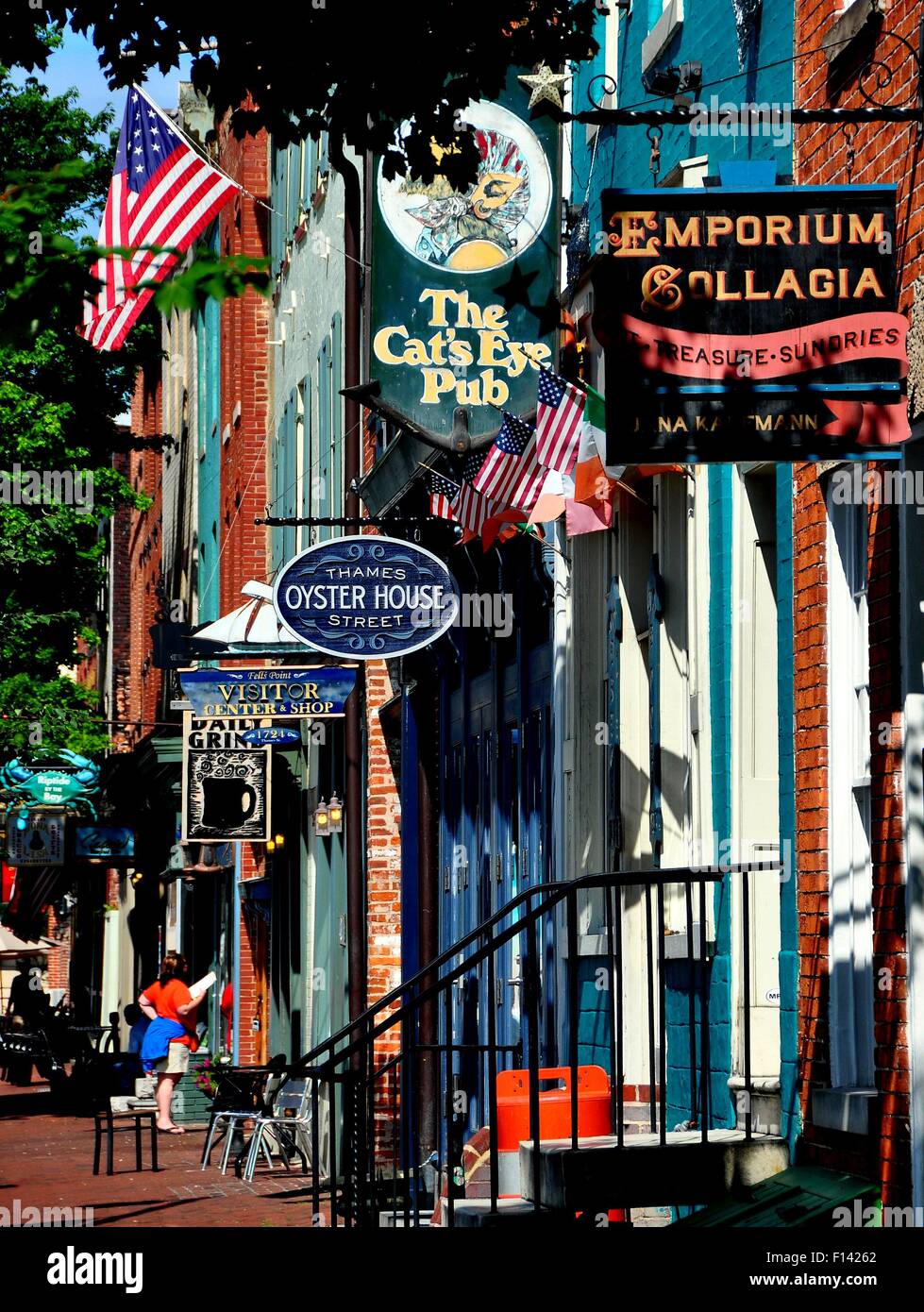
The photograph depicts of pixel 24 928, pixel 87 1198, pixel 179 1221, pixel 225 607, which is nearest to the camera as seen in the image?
pixel 179 1221

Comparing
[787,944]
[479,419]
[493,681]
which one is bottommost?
[787,944]

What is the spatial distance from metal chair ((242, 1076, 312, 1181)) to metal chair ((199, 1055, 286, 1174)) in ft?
0.44

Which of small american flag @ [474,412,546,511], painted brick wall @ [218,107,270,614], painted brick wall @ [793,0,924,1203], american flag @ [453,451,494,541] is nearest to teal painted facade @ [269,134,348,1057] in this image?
painted brick wall @ [218,107,270,614]

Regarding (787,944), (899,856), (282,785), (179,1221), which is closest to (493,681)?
(179,1221)

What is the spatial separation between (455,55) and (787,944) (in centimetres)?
394

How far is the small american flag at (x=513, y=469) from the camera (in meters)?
12.6

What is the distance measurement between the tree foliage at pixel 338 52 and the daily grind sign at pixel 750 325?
96 centimetres

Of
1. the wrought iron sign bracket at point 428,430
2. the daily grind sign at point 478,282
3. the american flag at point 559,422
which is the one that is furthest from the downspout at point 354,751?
the american flag at point 559,422

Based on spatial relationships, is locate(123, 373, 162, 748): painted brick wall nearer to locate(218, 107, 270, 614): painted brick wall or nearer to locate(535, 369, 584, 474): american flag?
locate(218, 107, 270, 614): painted brick wall

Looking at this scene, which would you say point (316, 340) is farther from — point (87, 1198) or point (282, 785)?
point (87, 1198)

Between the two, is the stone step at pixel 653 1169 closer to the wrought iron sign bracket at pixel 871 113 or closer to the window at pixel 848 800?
the window at pixel 848 800

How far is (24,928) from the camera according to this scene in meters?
51.8

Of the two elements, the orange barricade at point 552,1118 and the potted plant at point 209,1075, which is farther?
the potted plant at point 209,1075
